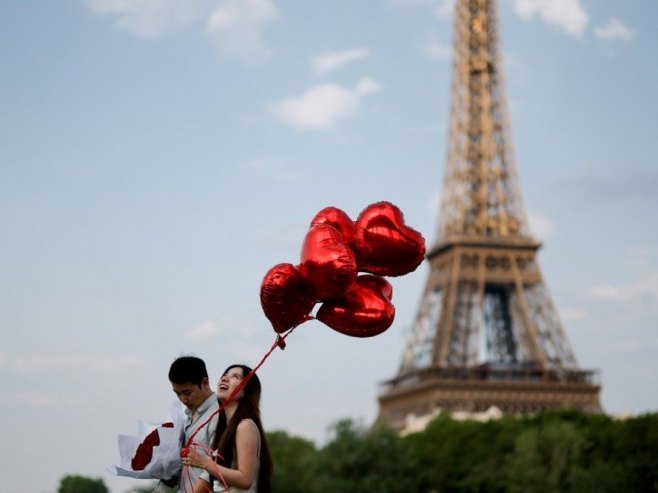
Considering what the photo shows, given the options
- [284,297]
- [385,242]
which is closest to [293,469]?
[385,242]

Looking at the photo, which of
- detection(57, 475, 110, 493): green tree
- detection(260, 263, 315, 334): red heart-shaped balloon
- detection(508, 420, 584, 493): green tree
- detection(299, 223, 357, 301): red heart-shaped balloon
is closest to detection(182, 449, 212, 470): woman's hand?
detection(260, 263, 315, 334): red heart-shaped balloon

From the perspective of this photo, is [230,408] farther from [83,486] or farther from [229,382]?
[83,486]

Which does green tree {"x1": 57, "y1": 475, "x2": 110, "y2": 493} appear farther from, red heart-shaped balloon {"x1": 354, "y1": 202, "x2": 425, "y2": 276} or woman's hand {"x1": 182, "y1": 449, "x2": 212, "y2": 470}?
woman's hand {"x1": 182, "y1": 449, "x2": 212, "y2": 470}

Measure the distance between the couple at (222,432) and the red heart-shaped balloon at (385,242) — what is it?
1.31 metres

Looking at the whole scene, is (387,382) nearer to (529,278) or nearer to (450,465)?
(529,278)

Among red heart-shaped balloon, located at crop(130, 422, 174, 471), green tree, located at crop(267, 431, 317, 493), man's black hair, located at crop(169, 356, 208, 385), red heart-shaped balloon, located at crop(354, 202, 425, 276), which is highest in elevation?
green tree, located at crop(267, 431, 317, 493)

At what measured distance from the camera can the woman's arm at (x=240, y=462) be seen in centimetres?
551

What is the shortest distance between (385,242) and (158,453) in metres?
1.87

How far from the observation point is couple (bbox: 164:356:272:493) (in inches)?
219

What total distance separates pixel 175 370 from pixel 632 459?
99.6ft

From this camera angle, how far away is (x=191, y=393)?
5.84 metres

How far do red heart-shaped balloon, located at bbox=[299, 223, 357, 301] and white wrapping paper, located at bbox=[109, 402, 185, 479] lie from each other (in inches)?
42.6

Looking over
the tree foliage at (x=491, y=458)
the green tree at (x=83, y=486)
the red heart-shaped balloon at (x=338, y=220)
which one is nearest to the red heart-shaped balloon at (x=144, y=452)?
the red heart-shaped balloon at (x=338, y=220)

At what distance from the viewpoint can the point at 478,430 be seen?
4184cm
